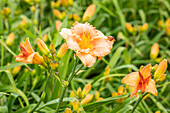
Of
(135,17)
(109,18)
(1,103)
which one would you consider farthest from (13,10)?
(135,17)

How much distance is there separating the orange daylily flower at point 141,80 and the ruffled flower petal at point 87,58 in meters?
0.17

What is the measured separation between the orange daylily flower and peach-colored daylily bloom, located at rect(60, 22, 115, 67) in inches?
6.1

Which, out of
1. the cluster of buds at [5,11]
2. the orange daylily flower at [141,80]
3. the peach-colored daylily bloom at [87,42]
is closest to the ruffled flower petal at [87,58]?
the peach-colored daylily bloom at [87,42]

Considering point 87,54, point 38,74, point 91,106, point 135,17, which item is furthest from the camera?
point 135,17

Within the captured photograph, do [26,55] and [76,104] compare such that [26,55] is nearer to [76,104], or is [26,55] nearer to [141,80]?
[76,104]

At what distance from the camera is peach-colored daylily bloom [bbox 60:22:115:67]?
86 centimetres

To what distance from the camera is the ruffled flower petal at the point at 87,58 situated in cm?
83

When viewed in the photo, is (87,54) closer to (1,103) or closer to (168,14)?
(1,103)

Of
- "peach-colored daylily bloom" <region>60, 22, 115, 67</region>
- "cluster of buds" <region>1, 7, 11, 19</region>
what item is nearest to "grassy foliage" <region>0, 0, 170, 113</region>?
"cluster of buds" <region>1, 7, 11, 19</region>

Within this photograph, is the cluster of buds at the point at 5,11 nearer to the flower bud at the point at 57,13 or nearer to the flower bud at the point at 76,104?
the flower bud at the point at 57,13

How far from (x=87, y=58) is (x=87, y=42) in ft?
0.52

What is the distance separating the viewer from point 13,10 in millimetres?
2250

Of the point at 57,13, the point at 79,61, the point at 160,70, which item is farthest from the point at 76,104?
the point at 57,13

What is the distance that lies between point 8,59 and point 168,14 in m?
2.24
